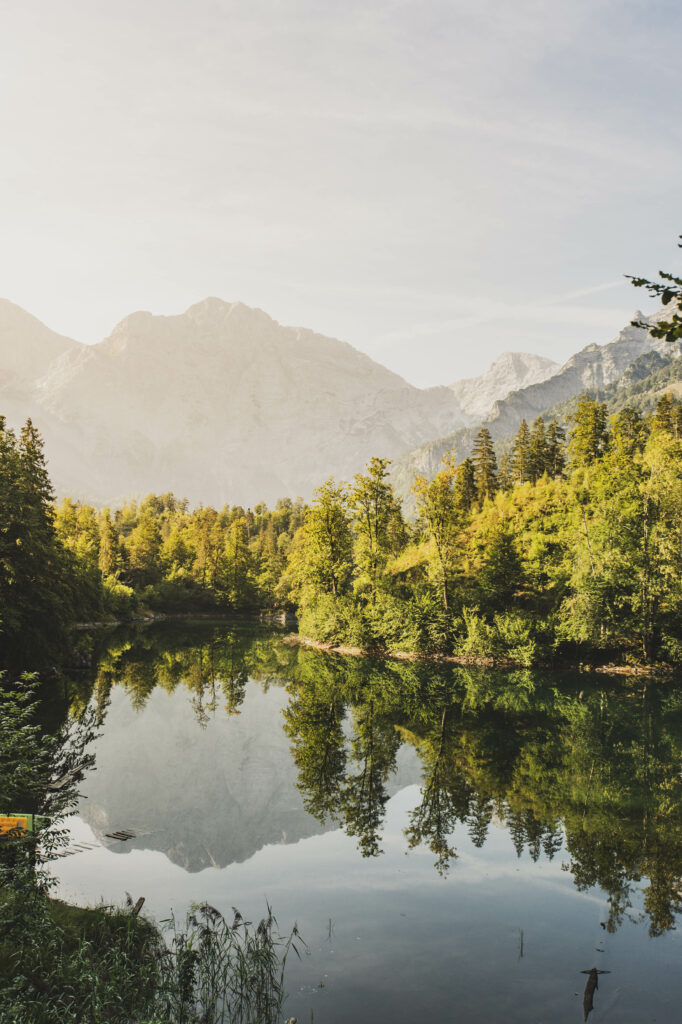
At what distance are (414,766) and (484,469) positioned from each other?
64521mm

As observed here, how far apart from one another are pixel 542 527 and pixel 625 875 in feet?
128

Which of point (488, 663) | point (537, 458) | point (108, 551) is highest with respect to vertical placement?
point (537, 458)

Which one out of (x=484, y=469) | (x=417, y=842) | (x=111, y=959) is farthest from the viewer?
(x=484, y=469)

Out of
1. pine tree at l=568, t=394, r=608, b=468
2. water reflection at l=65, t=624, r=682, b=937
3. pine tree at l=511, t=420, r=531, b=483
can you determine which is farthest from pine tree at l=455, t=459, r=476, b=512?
water reflection at l=65, t=624, r=682, b=937

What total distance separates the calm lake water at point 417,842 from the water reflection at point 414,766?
9 cm

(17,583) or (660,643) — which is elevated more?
(17,583)

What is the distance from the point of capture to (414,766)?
20375mm

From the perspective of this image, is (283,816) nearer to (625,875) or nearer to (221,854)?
(221,854)

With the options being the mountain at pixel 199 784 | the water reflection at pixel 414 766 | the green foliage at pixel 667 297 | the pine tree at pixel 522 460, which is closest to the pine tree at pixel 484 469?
the pine tree at pixel 522 460

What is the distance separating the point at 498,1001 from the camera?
8953 millimetres

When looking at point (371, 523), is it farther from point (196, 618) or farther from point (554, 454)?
point (196, 618)

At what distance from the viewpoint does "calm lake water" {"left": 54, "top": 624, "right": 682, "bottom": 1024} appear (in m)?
9.56

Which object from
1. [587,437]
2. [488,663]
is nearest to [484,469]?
[587,437]

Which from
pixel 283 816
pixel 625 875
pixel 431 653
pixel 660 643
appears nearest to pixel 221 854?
pixel 283 816
